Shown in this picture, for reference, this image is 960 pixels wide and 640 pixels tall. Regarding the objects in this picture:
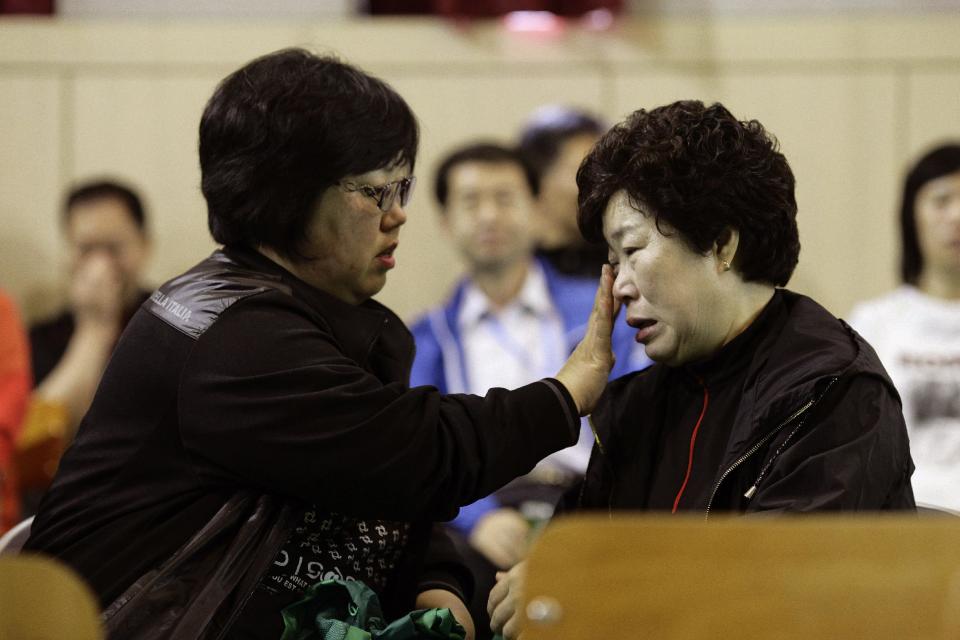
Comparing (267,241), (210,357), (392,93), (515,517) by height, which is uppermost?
(392,93)

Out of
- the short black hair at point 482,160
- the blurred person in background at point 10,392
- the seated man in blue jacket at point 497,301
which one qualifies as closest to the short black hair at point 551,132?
the short black hair at point 482,160

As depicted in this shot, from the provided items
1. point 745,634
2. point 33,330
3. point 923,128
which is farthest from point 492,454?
point 923,128

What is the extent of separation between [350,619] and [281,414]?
288mm

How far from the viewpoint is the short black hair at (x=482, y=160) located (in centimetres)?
369

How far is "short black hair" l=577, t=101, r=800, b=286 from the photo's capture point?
1.70 metres

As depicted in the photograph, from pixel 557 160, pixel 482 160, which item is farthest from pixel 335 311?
pixel 557 160

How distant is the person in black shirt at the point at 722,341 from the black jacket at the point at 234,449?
206 mm

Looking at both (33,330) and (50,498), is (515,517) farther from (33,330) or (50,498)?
(33,330)

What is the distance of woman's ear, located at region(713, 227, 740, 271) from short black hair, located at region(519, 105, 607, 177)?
7.36ft

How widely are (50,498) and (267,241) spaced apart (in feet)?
1.55

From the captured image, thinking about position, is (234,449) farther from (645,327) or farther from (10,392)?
(10,392)

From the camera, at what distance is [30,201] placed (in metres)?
4.49

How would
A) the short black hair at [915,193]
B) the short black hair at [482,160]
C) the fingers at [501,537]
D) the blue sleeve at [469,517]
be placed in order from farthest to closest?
the short black hair at [482,160]
the short black hair at [915,193]
the blue sleeve at [469,517]
the fingers at [501,537]

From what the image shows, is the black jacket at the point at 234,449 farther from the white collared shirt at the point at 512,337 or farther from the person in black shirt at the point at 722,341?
the white collared shirt at the point at 512,337
